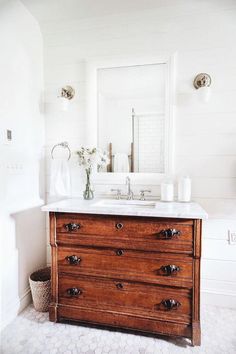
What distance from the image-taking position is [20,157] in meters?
1.89

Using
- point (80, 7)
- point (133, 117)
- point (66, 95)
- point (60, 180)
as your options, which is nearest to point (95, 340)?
Answer: point (60, 180)

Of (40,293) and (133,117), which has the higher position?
(133,117)

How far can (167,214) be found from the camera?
1450 millimetres

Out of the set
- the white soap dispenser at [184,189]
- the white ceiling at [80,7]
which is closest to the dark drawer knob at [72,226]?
the white soap dispenser at [184,189]

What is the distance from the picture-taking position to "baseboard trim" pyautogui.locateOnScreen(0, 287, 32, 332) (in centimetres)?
168

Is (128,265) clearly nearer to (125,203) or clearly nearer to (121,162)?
(125,203)

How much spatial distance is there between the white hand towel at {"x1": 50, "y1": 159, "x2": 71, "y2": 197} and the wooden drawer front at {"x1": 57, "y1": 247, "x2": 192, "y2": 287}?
1.79ft

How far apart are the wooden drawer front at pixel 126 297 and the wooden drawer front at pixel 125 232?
27cm

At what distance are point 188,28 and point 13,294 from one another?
8.30 feet

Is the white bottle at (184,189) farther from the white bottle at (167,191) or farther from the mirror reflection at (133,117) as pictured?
the mirror reflection at (133,117)

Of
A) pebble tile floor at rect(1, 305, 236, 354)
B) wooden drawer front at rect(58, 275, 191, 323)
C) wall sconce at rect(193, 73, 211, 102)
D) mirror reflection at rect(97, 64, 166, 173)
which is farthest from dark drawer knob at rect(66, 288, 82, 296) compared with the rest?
wall sconce at rect(193, 73, 211, 102)

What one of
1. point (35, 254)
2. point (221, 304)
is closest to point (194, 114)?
point (221, 304)

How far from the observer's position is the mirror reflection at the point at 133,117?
2.00m

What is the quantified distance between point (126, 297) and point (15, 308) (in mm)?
897
